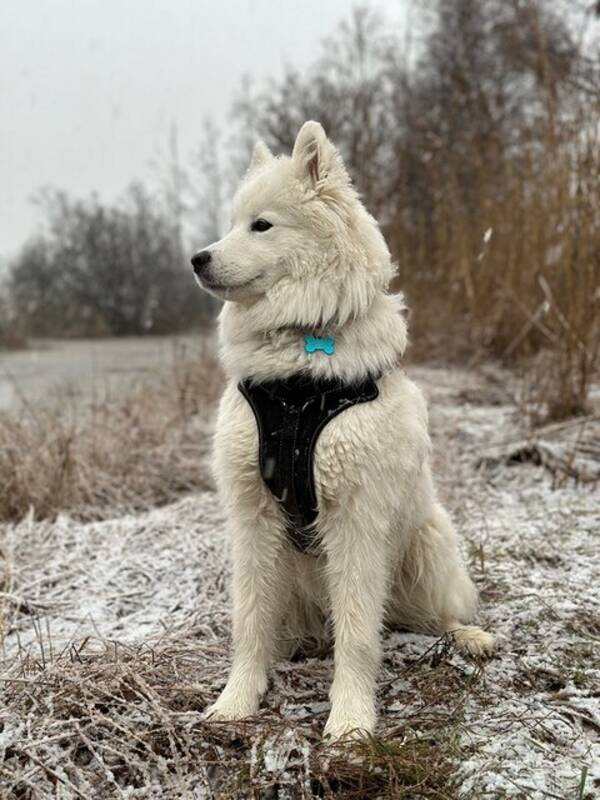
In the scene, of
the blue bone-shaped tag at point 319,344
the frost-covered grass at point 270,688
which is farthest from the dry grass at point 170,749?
the blue bone-shaped tag at point 319,344

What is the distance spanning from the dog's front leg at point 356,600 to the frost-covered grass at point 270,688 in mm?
146

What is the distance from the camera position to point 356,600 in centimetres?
215

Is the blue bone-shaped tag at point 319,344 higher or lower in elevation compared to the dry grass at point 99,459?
higher

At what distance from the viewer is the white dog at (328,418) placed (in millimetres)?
2121

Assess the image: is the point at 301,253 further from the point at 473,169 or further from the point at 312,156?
the point at 473,169

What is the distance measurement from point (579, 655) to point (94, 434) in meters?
3.52

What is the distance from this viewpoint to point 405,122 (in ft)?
35.2

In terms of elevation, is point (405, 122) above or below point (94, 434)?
above

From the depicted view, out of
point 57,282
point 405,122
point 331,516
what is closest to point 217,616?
point 331,516

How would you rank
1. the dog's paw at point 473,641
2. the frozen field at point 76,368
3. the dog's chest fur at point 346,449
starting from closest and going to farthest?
the dog's chest fur at point 346,449
the dog's paw at point 473,641
the frozen field at point 76,368

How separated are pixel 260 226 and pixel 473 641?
4.99 ft

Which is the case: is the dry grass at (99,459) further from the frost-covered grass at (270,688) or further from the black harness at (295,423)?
the black harness at (295,423)

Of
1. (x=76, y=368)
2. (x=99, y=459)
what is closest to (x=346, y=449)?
(x=99, y=459)

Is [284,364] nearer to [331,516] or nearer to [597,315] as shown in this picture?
[331,516]
